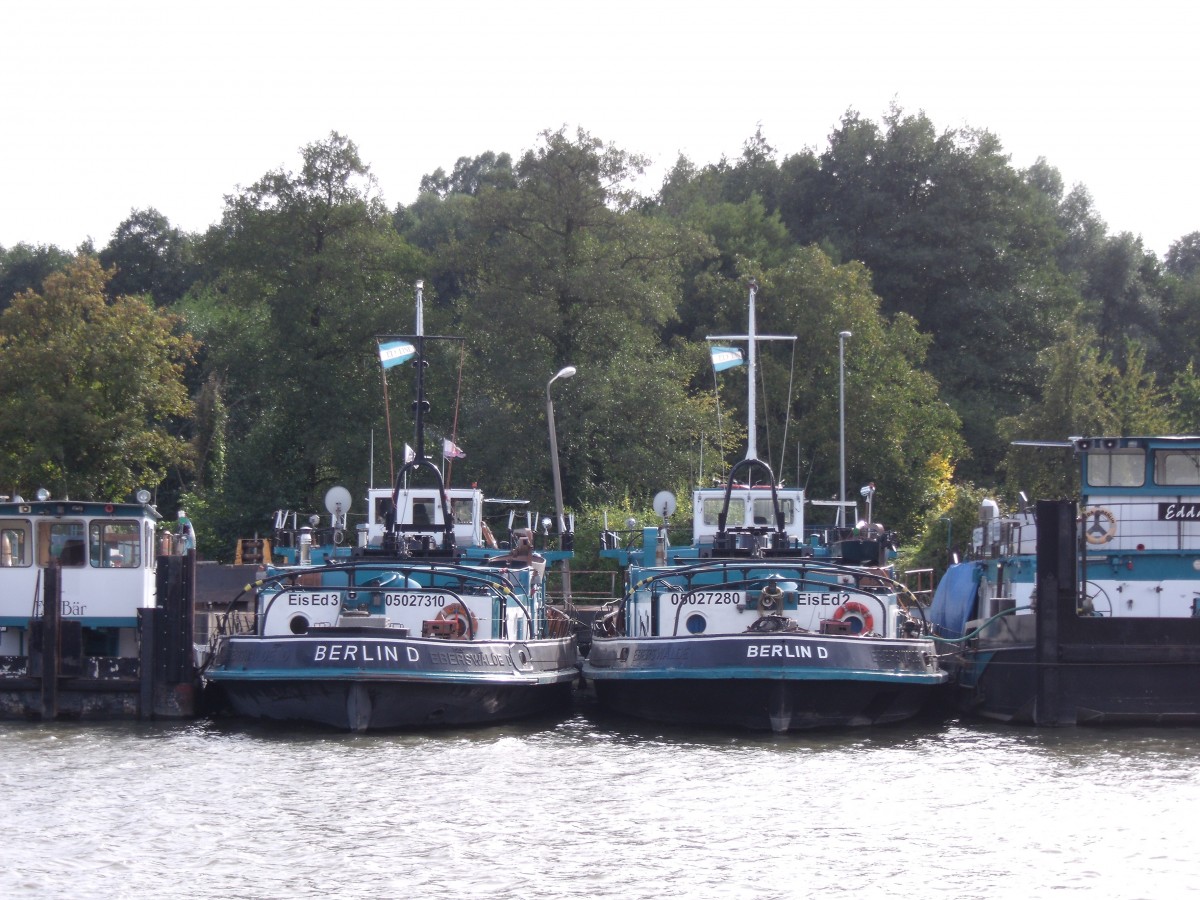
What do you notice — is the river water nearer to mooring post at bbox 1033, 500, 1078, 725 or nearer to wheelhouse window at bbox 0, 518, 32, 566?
mooring post at bbox 1033, 500, 1078, 725

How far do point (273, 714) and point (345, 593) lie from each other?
6.66 feet

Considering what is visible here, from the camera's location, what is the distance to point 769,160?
71.1m

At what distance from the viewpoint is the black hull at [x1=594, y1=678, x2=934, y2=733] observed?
20859mm

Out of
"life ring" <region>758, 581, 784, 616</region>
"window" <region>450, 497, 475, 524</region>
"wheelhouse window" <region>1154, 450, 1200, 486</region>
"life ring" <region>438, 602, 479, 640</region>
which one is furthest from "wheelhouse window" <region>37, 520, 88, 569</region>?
"wheelhouse window" <region>1154, 450, 1200, 486</region>

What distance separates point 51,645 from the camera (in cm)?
2264

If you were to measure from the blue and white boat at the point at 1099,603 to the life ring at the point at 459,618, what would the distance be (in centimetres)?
755

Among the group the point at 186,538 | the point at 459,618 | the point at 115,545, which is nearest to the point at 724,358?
the point at 459,618

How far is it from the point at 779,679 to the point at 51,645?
33.7ft

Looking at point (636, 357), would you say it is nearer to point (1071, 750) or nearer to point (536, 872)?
point (1071, 750)

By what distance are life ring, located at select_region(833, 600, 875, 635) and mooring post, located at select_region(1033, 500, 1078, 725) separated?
7.56ft

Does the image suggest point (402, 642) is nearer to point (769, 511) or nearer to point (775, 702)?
point (775, 702)

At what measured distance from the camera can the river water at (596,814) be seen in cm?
1326

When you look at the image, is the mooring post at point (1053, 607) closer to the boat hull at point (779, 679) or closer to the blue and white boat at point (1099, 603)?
the blue and white boat at point (1099, 603)

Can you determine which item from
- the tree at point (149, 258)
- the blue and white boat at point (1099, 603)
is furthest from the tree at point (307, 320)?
the tree at point (149, 258)
